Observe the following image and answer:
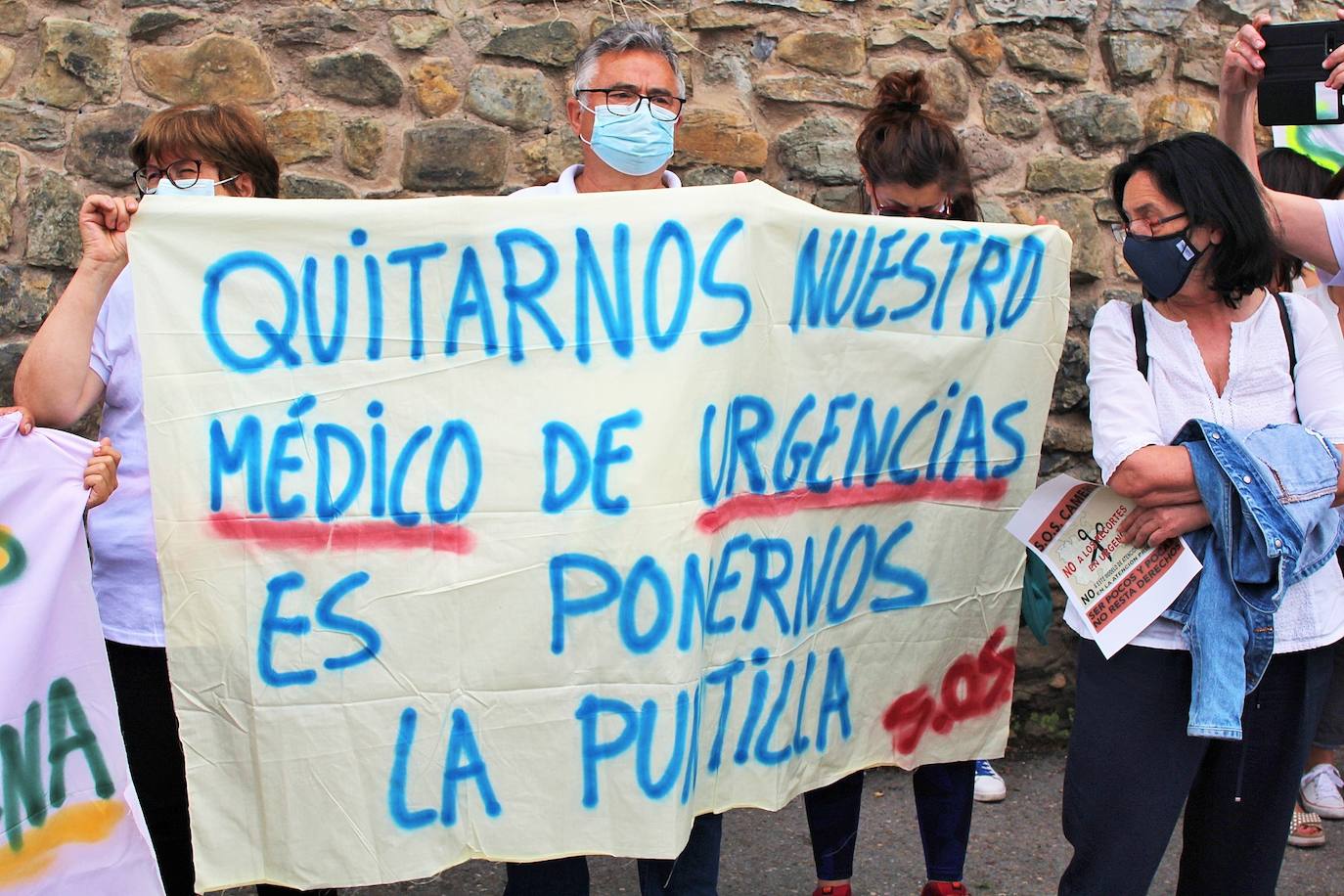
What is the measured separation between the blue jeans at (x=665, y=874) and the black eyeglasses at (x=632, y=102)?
1432 mm

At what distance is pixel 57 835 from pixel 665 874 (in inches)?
44.0

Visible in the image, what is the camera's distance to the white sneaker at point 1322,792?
3.93 meters

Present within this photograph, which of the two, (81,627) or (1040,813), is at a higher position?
(81,627)

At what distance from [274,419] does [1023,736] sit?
282 centimetres

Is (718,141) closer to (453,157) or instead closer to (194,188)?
(453,157)

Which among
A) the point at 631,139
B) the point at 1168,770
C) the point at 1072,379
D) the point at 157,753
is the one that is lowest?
the point at 157,753

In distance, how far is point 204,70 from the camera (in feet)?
11.6

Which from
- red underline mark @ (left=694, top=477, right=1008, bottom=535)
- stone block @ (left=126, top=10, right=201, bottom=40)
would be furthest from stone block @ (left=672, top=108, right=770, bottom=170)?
red underline mark @ (left=694, top=477, right=1008, bottom=535)

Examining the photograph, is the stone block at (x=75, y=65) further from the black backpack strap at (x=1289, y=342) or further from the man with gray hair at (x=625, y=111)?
the black backpack strap at (x=1289, y=342)

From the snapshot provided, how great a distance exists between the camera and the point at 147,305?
2.36 m

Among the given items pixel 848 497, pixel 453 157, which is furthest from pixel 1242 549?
pixel 453 157

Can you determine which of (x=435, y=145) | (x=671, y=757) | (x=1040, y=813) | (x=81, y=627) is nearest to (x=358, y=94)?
(x=435, y=145)

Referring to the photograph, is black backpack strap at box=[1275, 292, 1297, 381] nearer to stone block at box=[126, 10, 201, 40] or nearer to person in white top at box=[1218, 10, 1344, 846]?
person in white top at box=[1218, 10, 1344, 846]

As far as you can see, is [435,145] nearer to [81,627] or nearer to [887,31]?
[887,31]
